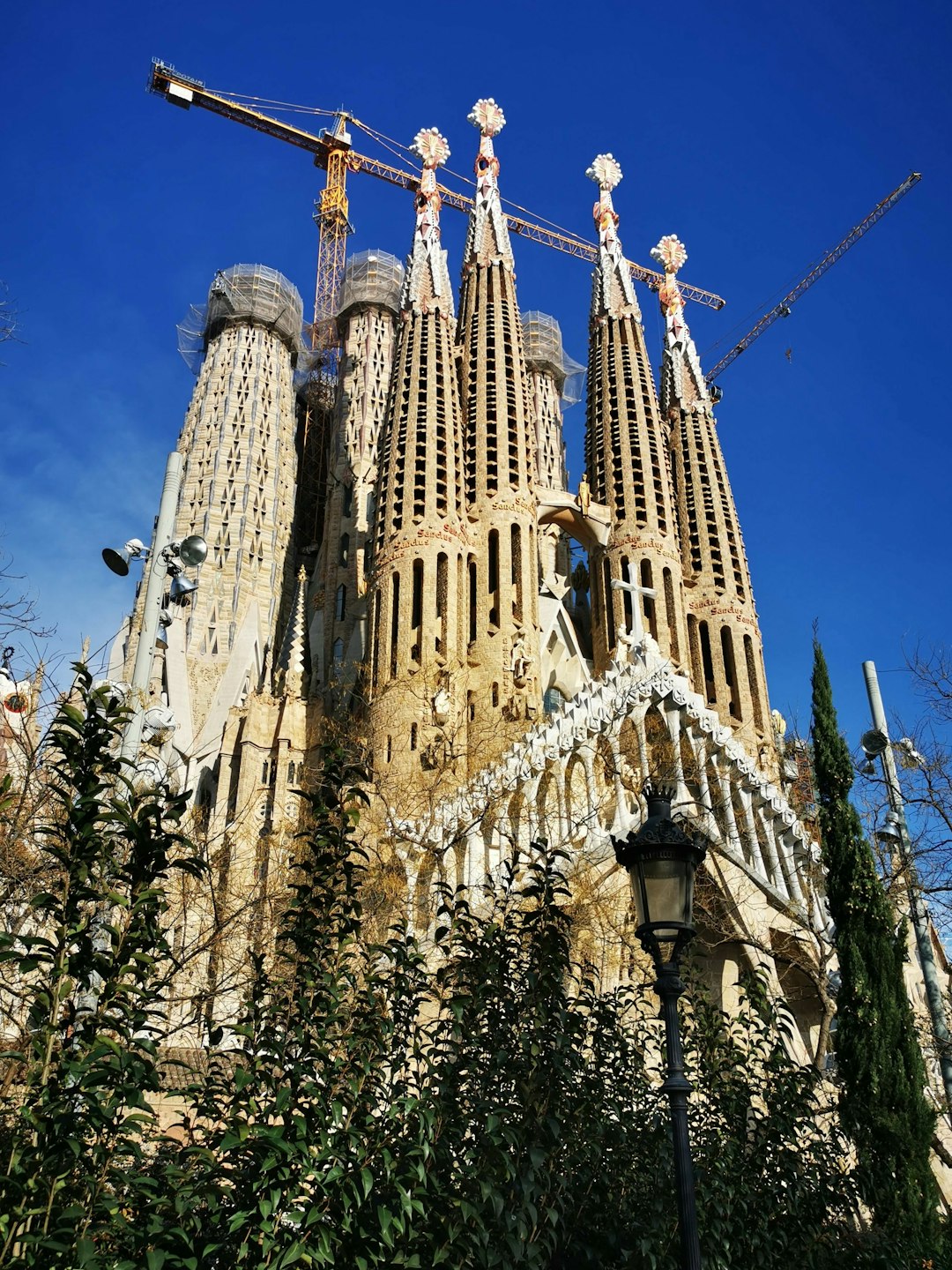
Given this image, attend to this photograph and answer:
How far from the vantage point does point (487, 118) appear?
40.4m

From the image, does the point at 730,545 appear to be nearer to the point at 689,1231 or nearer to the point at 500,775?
the point at 500,775

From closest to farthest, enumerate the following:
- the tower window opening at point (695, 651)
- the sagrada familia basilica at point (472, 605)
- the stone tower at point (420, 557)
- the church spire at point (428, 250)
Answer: the sagrada familia basilica at point (472, 605), the stone tower at point (420, 557), the tower window opening at point (695, 651), the church spire at point (428, 250)

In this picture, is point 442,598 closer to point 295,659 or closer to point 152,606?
point 295,659

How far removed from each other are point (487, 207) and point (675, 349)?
8.25 m

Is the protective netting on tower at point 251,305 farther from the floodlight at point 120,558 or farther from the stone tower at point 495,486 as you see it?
the floodlight at point 120,558

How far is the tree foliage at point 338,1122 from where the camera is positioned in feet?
14.6

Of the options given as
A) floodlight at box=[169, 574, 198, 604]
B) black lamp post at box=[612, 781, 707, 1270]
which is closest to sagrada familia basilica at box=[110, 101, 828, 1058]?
floodlight at box=[169, 574, 198, 604]

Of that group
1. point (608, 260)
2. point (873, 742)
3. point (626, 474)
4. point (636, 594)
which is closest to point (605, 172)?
point (608, 260)

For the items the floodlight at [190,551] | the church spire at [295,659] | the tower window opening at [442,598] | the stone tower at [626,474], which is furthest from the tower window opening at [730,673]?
the floodlight at [190,551]

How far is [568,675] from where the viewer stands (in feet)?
114

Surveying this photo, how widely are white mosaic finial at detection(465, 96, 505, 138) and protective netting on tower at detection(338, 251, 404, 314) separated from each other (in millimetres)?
7345

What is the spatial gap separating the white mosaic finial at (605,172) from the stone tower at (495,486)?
441 centimetres

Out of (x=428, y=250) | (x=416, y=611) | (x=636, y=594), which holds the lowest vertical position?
(x=636, y=594)

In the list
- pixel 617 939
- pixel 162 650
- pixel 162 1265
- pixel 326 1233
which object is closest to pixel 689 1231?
pixel 326 1233
